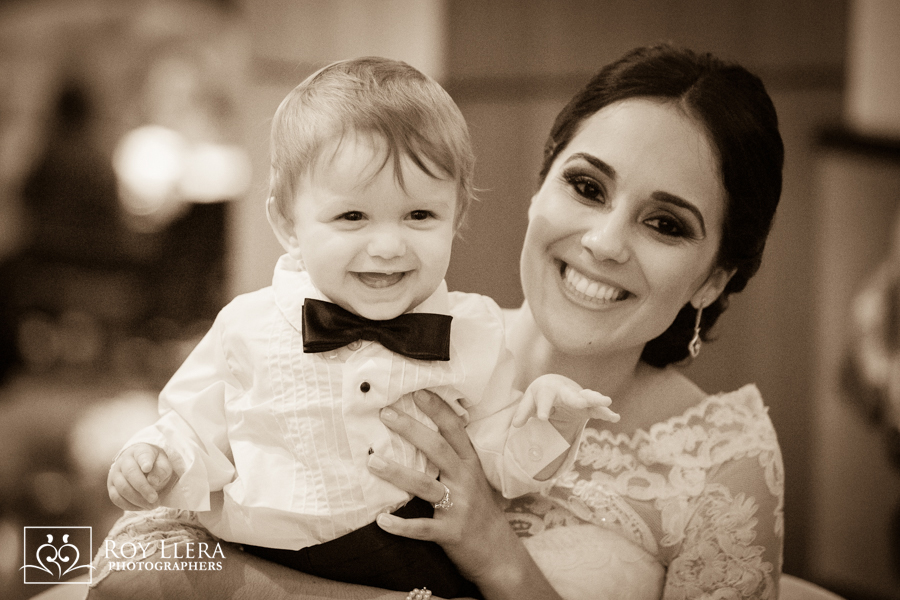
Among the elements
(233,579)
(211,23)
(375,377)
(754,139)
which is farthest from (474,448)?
(211,23)

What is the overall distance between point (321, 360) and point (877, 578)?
282 cm

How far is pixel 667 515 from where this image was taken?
1.37m

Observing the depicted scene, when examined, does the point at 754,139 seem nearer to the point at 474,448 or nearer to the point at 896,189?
the point at 474,448

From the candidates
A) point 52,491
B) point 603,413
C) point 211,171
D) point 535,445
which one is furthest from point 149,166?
point 603,413

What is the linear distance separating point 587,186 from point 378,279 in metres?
0.44

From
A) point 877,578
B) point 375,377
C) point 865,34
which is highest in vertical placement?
point 865,34

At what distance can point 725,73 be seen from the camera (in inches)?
53.4

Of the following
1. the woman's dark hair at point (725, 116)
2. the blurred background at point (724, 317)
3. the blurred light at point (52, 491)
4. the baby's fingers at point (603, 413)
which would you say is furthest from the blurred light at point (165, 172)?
the baby's fingers at point (603, 413)

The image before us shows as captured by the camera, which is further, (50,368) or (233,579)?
(50,368)

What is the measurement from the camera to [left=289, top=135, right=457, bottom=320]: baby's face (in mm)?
1020

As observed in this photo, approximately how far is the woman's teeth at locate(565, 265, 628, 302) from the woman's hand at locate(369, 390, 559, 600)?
317 millimetres

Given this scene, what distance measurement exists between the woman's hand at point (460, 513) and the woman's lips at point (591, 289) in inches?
12.4

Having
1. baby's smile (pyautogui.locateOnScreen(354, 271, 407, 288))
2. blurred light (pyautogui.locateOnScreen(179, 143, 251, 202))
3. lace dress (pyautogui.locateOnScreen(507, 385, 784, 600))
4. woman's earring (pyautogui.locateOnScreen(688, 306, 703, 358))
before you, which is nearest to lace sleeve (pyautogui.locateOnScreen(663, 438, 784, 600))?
lace dress (pyautogui.locateOnScreen(507, 385, 784, 600))

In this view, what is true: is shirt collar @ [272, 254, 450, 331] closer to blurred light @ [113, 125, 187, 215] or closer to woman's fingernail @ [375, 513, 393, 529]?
woman's fingernail @ [375, 513, 393, 529]
